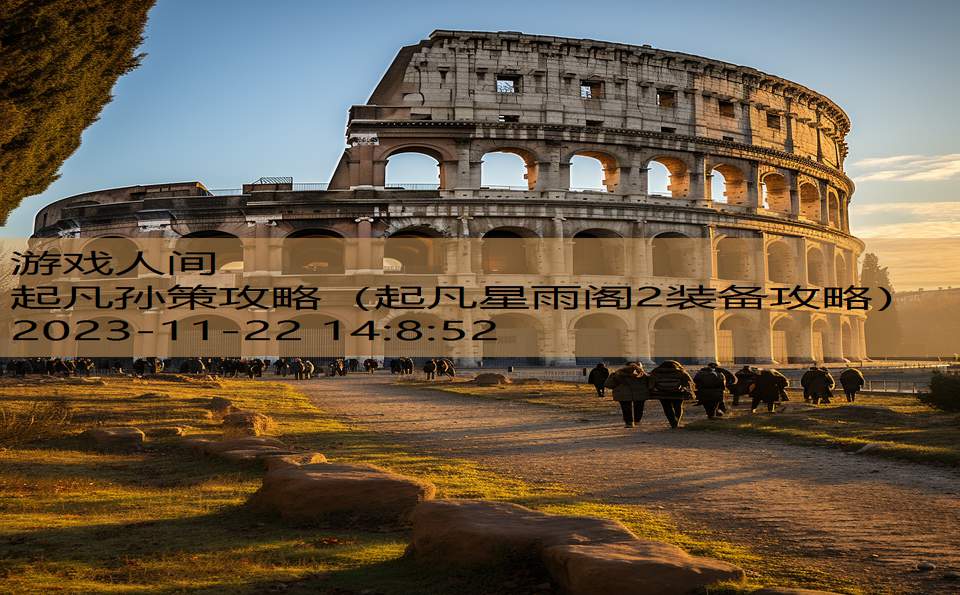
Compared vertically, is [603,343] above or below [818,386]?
above

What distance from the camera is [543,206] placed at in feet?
128

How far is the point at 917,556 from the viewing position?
16.1ft

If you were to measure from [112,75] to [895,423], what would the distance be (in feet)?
45.7

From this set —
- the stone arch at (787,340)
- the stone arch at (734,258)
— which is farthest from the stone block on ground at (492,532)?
the stone arch at (787,340)

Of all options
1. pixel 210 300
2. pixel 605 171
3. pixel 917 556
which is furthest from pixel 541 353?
pixel 917 556

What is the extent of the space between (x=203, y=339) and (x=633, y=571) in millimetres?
39307

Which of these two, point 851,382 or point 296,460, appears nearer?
point 296,460

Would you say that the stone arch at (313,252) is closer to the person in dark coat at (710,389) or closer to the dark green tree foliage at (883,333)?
the person in dark coat at (710,389)

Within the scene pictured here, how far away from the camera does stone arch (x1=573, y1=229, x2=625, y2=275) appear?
40844 mm

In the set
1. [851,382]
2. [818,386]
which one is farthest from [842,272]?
[818,386]

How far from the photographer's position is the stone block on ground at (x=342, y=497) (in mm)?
5570

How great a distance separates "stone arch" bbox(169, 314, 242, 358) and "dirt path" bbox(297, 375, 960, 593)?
2624cm

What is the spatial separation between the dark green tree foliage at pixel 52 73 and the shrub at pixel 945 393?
15.6 m

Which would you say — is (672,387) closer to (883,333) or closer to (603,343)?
(603,343)
